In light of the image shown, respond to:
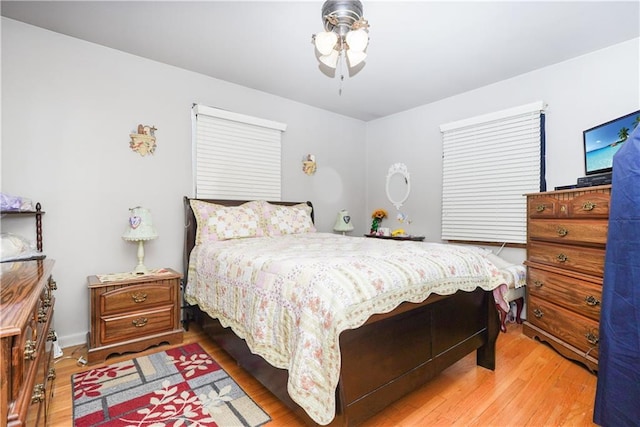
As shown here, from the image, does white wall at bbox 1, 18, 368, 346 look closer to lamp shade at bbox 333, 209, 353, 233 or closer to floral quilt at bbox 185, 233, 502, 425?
floral quilt at bbox 185, 233, 502, 425

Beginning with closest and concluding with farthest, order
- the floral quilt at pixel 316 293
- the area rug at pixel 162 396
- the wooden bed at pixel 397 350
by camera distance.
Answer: the floral quilt at pixel 316 293 → the wooden bed at pixel 397 350 → the area rug at pixel 162 396

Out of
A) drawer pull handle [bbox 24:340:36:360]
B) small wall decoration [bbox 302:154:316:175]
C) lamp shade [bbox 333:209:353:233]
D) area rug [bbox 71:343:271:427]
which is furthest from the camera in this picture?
lamp shade [bbox 333:209:353:233]

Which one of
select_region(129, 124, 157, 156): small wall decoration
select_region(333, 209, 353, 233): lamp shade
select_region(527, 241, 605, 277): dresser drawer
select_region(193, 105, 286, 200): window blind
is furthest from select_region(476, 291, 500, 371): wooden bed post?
select_region(129, 124, 157, 156): small wall decoration

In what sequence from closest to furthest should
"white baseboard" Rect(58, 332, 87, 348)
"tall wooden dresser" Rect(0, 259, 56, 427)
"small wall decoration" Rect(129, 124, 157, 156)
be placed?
"tall wooden dresser" Rect(0, 259, 56, 427) → "white baseboard" Rect(58, 332, 87, 348) → "small wall decoration" Rect(129, 124, 157, 156)

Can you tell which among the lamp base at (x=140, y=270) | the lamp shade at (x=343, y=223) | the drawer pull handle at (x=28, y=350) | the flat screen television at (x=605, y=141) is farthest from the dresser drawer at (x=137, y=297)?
the flat screen television at (x=605, y=141)

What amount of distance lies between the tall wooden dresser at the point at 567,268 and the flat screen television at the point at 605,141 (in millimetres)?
453

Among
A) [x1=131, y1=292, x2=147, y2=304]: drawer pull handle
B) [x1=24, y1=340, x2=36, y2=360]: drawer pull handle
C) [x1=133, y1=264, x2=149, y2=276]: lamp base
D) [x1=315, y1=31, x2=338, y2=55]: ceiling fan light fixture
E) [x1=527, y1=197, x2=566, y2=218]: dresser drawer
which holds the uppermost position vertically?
[x1=315, y1=31, x2=338, y2=55]: ceiling fan light fixture

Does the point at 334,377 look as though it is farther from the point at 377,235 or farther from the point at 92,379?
the point at 377,235

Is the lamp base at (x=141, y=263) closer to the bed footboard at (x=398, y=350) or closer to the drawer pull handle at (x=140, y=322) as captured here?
the drawer pull handle at (x=140, y=322)

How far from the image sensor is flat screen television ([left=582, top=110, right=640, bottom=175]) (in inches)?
86.5

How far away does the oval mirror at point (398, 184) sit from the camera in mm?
4285

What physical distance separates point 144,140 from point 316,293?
2.44m

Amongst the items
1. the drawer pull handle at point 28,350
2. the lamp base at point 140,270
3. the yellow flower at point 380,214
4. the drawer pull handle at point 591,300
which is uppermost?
the yellow flower at point 380,214

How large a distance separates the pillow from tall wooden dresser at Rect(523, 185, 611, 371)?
6.99 ft
